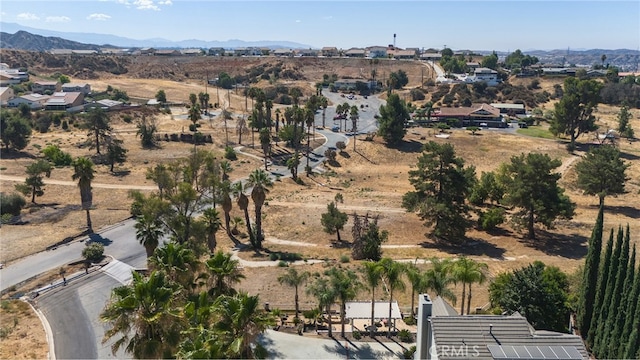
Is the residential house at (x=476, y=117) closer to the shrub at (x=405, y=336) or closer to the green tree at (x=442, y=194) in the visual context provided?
the green tree at (x=442, y=194)

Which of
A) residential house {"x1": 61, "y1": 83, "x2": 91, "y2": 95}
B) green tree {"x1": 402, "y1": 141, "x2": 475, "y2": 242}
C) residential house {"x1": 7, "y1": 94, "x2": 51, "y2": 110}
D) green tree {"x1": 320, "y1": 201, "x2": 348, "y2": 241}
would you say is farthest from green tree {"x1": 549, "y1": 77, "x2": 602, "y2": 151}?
residential house {"x1": 61, "y1": 83, "x2": 91, "y2": 95}

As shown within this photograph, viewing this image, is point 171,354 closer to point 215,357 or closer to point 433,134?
point 215,357

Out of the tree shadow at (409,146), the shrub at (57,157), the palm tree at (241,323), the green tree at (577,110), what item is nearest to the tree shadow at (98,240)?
the shrub at (57,157)

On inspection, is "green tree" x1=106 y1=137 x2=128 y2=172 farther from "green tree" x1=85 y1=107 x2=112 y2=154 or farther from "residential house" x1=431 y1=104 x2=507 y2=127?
"residential house" x1=431 y1=104 x2=507 y2=127

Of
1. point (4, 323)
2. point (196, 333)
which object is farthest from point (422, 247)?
point (4, 323)

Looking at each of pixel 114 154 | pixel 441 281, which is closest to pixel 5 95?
pixel 114 154

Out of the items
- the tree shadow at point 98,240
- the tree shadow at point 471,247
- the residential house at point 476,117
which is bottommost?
the tree shadow at point 471,247

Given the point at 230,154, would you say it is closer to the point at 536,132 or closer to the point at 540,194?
the point at 540,194
